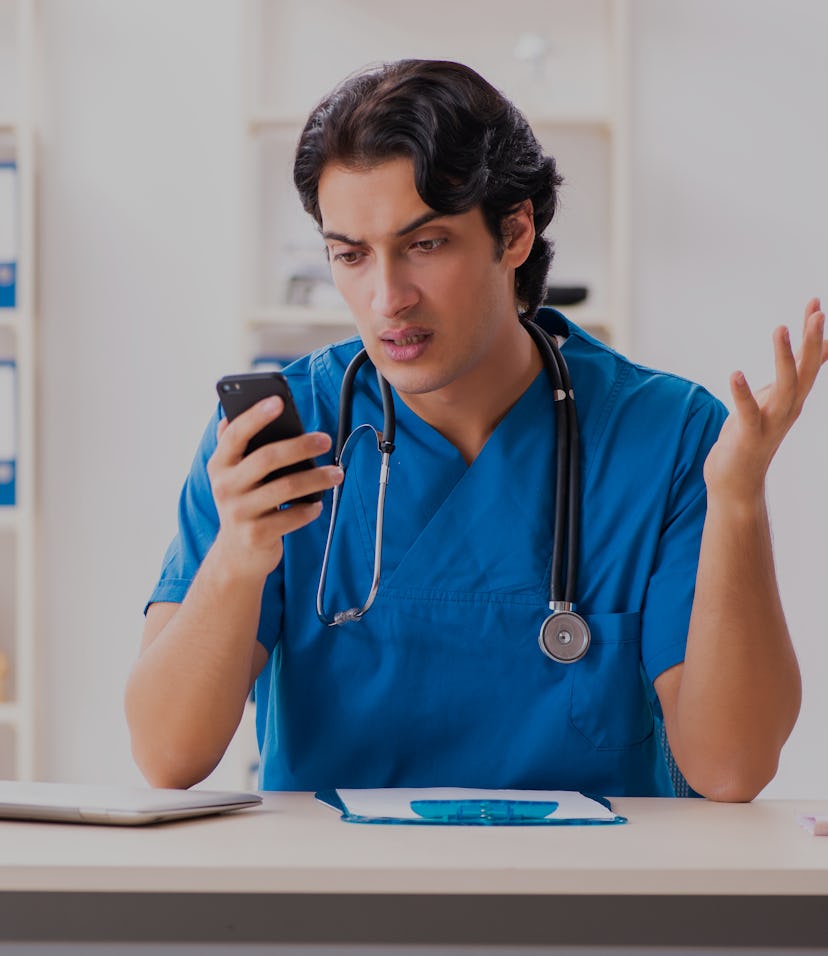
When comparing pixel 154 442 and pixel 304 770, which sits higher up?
pixel 154 442

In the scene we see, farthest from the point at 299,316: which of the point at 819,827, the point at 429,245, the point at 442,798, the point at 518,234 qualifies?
the point at 819,827

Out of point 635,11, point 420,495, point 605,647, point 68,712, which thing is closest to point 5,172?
point 68,712

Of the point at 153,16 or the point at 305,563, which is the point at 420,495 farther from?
the point at 153,16

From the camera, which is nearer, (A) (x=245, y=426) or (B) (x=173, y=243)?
(A) (x=245, y=426)

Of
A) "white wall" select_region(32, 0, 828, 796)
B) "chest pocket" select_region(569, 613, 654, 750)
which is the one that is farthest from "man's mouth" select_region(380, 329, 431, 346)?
"white wall" select_region(32, 0, 828, 796)

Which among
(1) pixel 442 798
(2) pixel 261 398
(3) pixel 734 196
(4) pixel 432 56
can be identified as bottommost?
(1) pixel 442 798

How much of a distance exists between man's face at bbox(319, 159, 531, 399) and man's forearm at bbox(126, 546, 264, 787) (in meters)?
0.29

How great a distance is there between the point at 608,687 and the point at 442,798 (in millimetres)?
303

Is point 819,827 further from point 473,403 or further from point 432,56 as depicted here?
point 432,56

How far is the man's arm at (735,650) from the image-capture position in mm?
1147

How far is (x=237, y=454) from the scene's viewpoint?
1.12 meters

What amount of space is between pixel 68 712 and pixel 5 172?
1.12 metres

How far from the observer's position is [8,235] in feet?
8.37

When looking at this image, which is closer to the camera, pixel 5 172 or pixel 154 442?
pixel 5 172
